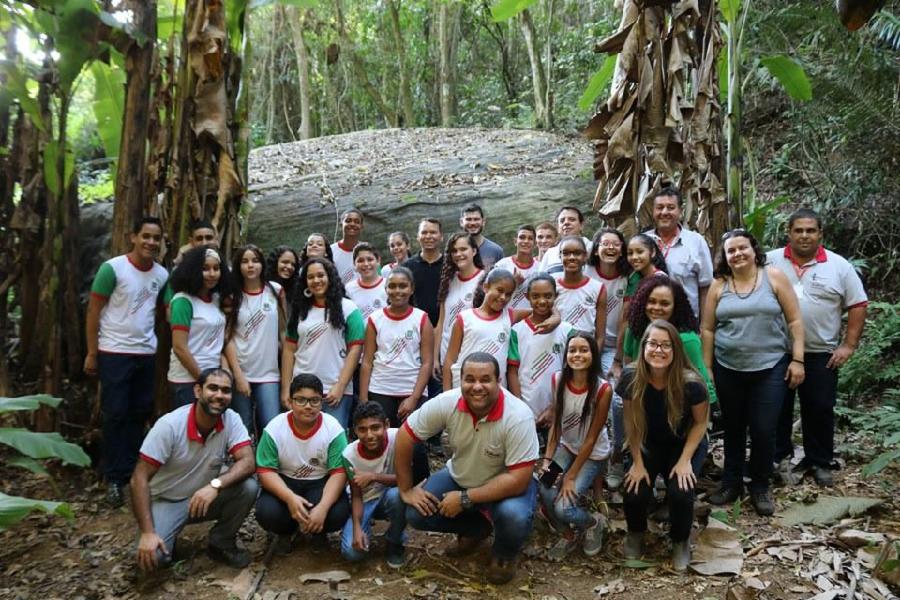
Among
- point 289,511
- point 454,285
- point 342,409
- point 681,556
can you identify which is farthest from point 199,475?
point 681,556

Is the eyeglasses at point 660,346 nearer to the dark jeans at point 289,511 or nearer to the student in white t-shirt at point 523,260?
the student in white t-shirt at point 523,260

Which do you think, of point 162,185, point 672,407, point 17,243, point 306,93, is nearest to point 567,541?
point 672,407

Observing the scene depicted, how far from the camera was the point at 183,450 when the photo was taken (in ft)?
12.4

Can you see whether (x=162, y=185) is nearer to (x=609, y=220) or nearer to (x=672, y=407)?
(x=609, y=220)

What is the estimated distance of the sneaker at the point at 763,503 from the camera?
157 inches

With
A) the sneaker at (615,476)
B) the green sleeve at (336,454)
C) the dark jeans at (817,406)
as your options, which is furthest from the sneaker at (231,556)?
the dark jeans at (817,406)

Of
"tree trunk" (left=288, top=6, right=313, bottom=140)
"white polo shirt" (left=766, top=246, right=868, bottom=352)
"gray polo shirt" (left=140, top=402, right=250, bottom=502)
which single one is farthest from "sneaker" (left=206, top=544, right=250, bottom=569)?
"tree trunk" (left=288, top=6, right=313, bottom=140)

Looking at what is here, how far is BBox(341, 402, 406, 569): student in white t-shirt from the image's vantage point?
372 centimetres

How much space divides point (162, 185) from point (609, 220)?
324 centimetres

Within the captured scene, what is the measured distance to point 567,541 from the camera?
381cm

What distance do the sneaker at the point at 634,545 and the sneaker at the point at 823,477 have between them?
1395mm

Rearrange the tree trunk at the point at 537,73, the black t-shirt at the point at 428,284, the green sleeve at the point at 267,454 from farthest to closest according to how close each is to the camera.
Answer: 1. the tree trunk at the point at 537,73
2. the black t-shirt at the point at 428,284
3. the green sleeve at the point at 267,454

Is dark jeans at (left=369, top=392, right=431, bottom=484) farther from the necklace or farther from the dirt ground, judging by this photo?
the necklace

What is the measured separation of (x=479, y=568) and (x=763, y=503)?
1661 millimetres
